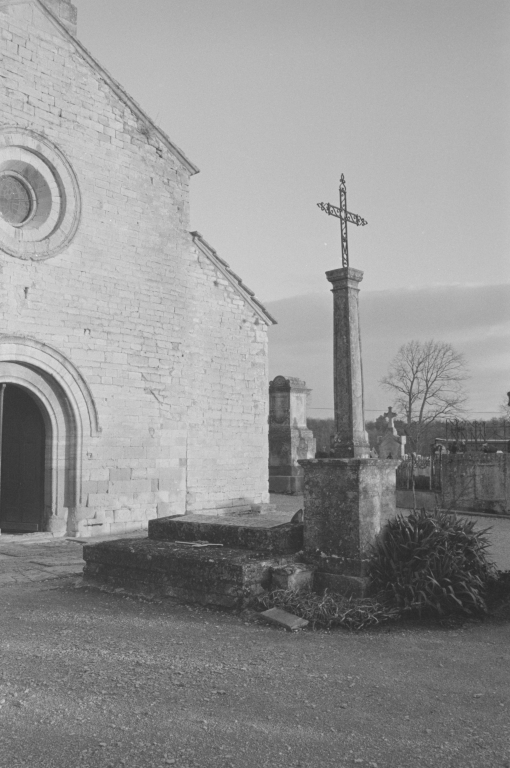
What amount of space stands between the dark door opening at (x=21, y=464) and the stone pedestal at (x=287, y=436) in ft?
29.3

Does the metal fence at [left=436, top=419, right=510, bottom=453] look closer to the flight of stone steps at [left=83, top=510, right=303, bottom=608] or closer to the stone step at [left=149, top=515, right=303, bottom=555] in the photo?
the stone step at [left=149, top=515, right=303, bottom=555]

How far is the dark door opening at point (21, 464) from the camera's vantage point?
1149 centimetres

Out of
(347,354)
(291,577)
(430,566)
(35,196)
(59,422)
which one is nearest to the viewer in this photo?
(430,566)

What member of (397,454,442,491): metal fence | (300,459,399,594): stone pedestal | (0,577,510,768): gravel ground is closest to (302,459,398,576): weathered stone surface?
(300,459,399,594): stone pedestal

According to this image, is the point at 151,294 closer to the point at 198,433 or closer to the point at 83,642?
the point at 198,433

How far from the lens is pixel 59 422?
11227mm

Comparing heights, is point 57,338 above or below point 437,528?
above

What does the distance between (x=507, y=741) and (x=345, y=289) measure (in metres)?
4.53

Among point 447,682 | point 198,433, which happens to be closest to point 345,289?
point 447,682

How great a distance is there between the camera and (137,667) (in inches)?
165

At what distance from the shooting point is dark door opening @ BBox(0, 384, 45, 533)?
11492 mm

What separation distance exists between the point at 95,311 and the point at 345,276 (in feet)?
20.3

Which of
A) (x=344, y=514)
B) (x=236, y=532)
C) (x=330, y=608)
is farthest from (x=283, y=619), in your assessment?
(x=236, y=532)

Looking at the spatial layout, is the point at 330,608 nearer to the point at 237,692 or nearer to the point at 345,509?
the point at 345,509
